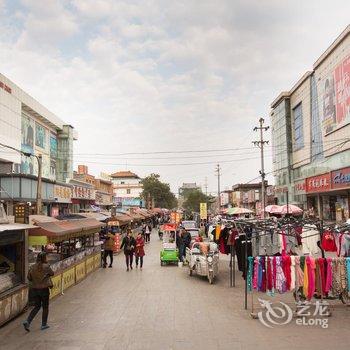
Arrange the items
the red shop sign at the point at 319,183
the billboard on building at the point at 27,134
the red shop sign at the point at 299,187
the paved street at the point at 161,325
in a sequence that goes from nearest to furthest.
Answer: the paved street at the point at 161,325
the red shop sign at the point at 319,183
the billboard on building at the point at 27,134
the red shop sign at the point at 299,187

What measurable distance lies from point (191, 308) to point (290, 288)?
9.10 feet

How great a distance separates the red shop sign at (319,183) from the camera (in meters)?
44.5

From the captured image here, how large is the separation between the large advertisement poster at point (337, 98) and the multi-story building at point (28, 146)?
27793 mm

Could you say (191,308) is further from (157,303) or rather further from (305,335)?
(305,335)

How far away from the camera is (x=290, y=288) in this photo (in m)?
10.7

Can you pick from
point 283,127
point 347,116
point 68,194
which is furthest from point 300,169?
point 68,194

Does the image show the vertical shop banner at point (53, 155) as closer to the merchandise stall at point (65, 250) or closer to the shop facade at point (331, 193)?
the shop facade at point (331, 193)

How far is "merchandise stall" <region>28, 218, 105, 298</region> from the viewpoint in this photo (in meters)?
12.9

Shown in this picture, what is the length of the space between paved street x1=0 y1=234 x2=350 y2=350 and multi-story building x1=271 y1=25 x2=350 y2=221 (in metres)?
30.2

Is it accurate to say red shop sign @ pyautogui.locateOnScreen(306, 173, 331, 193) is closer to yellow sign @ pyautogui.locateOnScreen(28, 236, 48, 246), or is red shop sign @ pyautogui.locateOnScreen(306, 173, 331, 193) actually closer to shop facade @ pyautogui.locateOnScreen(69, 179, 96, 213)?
shop facade @ pyautogui.locateOnScreen(69, 179, 96, 213)

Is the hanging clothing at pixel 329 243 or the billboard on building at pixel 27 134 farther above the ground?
the billboard on building at pixel 27 134

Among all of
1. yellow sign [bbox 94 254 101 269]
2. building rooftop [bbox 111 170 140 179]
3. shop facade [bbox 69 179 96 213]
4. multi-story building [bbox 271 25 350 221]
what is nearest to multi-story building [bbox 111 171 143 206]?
building rooftop [bbox 111 170 140 179]

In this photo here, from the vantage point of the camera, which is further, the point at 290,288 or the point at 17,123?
the point at 17,123

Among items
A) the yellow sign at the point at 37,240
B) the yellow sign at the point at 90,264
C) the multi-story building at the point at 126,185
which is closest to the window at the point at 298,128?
the yellow sign at the point at 90,264
